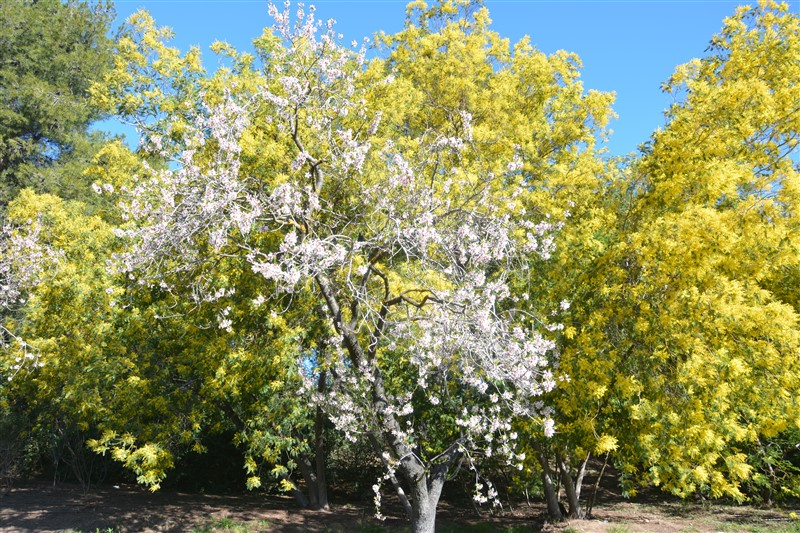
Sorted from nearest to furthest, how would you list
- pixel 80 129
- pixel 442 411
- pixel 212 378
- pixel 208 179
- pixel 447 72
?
1. pixel 208 179
2. pixel 212 378
3. pixel 442 411
4. pixel 447 72
5. pixel 80 129

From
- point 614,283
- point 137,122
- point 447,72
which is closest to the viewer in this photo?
point 614,283

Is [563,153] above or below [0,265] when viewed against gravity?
above

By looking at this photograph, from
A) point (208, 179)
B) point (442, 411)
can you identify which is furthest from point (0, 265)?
point (442, 411)

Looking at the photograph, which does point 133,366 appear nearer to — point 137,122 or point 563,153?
point 137,122

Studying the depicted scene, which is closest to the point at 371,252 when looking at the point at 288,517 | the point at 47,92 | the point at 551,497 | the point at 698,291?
the point at 698,291

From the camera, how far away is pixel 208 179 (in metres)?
5.69

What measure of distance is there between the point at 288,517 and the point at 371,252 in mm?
5738

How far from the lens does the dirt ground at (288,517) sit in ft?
28.2

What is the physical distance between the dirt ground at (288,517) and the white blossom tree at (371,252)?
2.64 metres

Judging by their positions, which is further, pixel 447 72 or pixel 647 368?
pixel 447 72

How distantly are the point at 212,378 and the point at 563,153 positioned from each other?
719cm

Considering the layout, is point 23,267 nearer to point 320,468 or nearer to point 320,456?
point 320,456

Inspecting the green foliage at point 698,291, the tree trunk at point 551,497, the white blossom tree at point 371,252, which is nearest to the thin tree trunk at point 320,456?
the white blossom tree at point 371,252

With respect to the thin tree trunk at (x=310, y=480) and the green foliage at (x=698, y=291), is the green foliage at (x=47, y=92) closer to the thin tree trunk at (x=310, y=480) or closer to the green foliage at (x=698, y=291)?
the thin tree trunk at (x=310, y=480)
